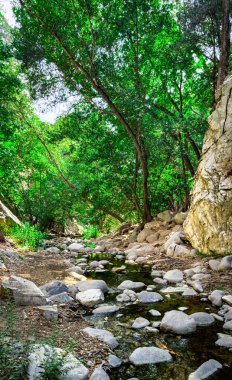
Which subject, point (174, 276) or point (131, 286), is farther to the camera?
point (174, 276)

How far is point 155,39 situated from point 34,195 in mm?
10865

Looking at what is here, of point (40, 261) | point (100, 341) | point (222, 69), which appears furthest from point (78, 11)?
point (100, 341)

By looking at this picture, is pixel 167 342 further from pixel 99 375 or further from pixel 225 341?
pixel 99 375

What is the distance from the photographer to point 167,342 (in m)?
2.92

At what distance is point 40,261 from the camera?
6711mm

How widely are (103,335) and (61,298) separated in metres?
1.21

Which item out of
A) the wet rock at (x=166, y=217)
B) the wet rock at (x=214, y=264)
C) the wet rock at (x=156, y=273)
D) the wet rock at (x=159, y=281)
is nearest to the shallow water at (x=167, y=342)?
the wet rock at (x=159, y=281)

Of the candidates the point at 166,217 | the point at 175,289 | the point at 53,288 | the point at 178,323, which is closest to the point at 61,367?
the point at 178,323

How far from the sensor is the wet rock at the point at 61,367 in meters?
1.87

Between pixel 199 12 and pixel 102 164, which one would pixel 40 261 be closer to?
pixel 102 164

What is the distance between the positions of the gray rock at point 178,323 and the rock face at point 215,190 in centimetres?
323

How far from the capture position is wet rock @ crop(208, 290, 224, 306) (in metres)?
3.99

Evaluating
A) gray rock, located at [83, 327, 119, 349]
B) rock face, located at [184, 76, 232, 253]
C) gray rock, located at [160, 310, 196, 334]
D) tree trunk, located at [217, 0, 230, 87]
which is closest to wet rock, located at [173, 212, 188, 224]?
rock face, located at [184, 76, 232, 253]

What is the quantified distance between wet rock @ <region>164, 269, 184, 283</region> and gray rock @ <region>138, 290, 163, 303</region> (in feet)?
3.61
